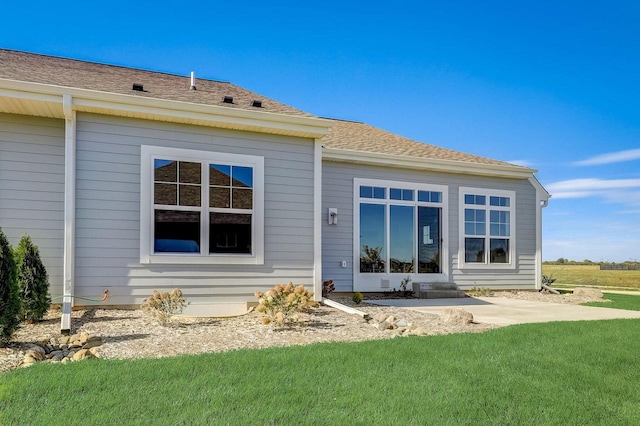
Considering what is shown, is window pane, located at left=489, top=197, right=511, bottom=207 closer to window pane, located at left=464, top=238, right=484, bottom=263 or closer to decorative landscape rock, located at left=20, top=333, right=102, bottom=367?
window pane, located at left=464, top=238, right=484, bottom=263

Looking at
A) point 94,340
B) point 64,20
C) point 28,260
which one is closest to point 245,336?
point 94,340

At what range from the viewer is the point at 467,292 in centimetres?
1107

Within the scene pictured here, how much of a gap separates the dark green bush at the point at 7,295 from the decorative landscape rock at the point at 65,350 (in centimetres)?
27

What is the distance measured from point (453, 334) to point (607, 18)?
33.6ft

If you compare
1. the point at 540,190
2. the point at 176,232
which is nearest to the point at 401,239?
the point at 540,190

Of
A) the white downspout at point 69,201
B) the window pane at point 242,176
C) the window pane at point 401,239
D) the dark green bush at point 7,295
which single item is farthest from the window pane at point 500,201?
the dark green bush at point 7,295

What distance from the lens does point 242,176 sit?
7676 mm

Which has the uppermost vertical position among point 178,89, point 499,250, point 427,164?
point 178,89

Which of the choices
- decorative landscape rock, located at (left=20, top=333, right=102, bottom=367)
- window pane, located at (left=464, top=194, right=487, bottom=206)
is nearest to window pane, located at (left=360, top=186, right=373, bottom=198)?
window pane, located at (left=464, top=194, right=487, bottom=206)

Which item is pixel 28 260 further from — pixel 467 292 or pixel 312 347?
pixel 467 292

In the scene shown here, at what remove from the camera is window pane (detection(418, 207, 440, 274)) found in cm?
1070

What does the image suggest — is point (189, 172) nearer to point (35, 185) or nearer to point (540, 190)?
point (35, 185)

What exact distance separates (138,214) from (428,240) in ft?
21.4

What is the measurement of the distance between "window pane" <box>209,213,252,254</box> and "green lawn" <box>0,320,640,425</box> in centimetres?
333
